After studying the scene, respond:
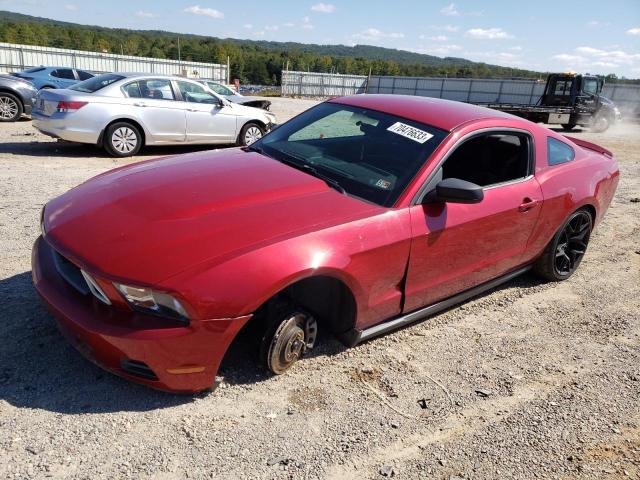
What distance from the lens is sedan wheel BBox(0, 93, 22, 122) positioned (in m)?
11.8

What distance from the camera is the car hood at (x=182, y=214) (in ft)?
8.00

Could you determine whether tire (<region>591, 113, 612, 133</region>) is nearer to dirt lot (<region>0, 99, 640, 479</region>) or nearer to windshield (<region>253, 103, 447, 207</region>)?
dirt lot (<region>0, 99, 640, 479</region>)

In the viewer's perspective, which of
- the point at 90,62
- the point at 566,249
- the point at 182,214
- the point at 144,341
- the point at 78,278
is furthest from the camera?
the point at 90,62

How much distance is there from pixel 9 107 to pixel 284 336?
12.2 m

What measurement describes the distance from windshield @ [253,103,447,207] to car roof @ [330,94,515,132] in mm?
66

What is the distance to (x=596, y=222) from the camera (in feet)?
15.6

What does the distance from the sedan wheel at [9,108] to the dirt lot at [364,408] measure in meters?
9.78

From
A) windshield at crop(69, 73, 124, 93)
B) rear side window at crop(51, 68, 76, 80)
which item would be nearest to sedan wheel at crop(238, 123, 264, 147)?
windshield at crop(69, 73, 124, 93)

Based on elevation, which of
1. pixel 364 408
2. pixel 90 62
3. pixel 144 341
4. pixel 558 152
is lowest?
pixel 364 408

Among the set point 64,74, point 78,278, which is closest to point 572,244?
point 78,278

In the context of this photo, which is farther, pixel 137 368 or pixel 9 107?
pixel 9 107

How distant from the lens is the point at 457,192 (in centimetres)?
304

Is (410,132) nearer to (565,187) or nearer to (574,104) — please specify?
(565,187)

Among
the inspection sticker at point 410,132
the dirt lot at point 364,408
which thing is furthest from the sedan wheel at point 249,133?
the inspection sticker at point 410,132
